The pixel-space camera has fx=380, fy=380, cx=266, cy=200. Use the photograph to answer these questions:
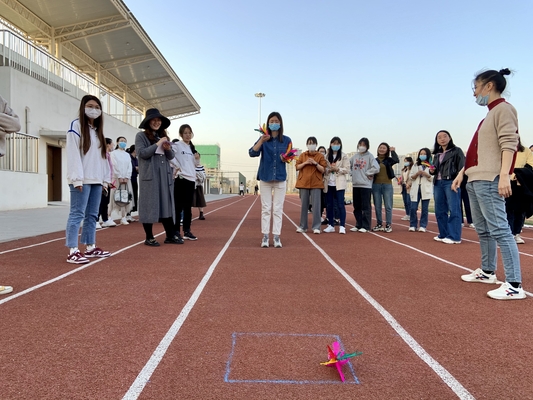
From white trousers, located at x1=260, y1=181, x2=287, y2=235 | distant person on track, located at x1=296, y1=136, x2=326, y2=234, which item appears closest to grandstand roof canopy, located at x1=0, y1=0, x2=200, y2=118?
distant person on track, located at x1=296, y1=136, x2=326, y2=234

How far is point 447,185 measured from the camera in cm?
702

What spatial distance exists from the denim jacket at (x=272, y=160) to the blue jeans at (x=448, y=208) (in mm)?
3078

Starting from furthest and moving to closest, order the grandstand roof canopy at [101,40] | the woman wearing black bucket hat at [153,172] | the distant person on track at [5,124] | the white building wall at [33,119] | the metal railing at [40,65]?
1. the grandstand roof canopy at [101,40]
2. the metal railing at [40,65]
3. the white building wall at [33,119]
4. the woman wearing black bucket hat at [153,172]
5. the distant person on track at [5,124]

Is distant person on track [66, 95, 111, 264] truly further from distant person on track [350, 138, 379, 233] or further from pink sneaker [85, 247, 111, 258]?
distant person on track [350, 138, 379, 233]

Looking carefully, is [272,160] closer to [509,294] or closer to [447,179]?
Result: [447,179]

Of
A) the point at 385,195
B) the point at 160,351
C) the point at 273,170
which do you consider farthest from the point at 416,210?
the point at 160,351

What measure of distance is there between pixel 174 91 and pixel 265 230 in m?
32.9

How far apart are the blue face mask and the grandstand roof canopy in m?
21.1

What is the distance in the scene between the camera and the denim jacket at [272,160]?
627 cm

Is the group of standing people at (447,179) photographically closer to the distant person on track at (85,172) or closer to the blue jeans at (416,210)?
the blue jeans at (416,210)

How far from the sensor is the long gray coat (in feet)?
19.2

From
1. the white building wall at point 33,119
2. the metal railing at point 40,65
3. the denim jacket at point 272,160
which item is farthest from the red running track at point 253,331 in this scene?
the metal railing at point 40,65

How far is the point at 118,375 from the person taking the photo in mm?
2002

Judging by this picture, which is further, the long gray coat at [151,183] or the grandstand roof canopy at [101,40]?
the grandstand roof canopy at [101,40]
